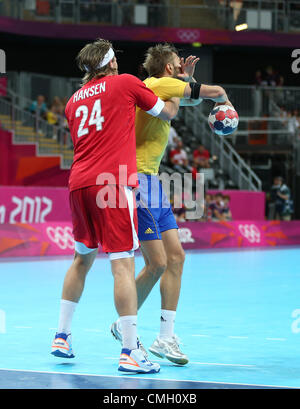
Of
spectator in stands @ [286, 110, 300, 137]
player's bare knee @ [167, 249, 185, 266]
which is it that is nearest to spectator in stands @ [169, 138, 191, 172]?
spectator in stands @ [286, 110, 300, 137]

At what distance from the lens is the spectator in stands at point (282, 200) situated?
85.3 ft

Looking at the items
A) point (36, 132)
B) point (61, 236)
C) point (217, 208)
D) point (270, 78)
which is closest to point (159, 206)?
point (61, 236)

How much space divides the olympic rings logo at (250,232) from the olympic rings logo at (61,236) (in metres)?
6.15

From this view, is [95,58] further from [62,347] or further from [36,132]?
[36,132]

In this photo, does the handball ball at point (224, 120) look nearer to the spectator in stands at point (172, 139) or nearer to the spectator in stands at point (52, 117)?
the spectator in stands at point (172, 139)

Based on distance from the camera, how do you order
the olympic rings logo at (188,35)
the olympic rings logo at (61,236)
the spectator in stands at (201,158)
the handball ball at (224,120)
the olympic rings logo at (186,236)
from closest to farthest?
the handball ball at (224,120), the olympic rings logo at (61,236), the olympic rings logo at (186,236), the spectator in stands at (201,158), the olympic rings logo at (188,35)

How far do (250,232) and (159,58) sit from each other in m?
17.1

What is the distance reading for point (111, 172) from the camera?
5.95 m

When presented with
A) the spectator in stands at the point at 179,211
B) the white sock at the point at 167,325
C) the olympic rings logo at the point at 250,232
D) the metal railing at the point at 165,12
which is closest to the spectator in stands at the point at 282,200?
the olympic rings logo at the point at 250,232

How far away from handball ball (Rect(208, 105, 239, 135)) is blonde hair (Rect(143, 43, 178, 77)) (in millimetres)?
594

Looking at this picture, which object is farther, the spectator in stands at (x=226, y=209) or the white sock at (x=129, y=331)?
the spectator in stands at (x=226, y=209)

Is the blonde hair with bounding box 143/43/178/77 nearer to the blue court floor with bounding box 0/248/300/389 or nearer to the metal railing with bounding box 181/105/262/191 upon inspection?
the blue court floor with bounding box 0/248/300/389
